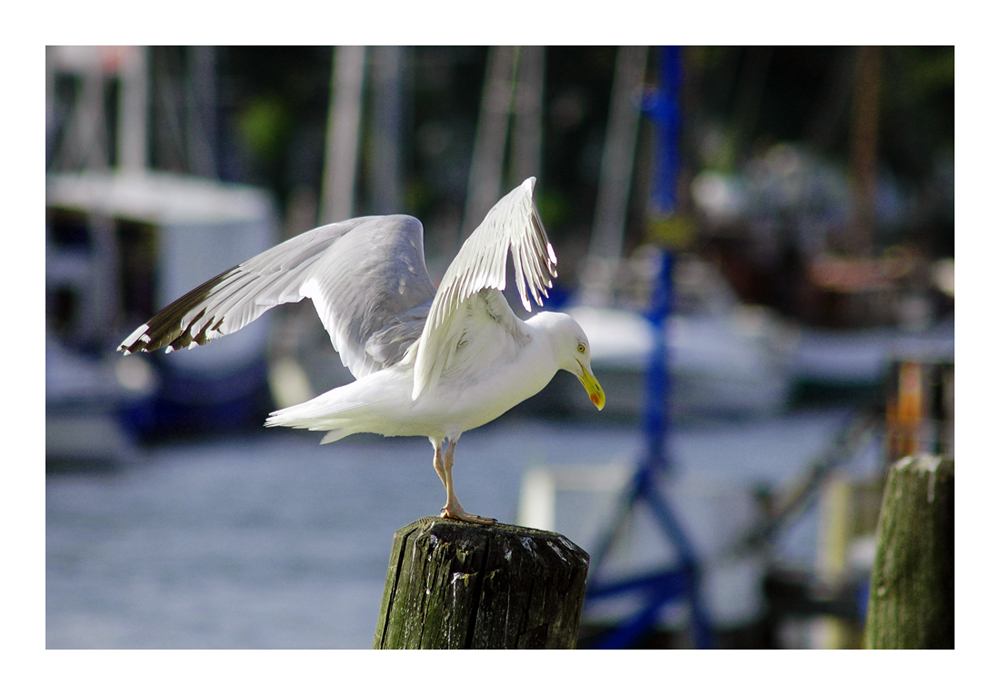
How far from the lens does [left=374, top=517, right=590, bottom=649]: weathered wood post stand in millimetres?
2252

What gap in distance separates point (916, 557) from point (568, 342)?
47.7 inches

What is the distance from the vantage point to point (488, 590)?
225cm

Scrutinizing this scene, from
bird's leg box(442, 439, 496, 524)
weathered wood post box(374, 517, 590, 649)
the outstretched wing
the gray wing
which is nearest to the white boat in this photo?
the gray wing

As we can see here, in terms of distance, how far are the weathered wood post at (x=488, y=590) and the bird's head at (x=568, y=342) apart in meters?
0.59

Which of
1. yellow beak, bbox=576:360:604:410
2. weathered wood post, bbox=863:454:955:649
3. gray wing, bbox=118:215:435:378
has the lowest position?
weathered wood post, bbox=863:454:955:649

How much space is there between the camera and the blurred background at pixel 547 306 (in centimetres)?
765

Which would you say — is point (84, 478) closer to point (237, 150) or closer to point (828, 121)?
point (237, 150)

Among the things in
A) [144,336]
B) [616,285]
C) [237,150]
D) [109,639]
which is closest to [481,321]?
[144,336]

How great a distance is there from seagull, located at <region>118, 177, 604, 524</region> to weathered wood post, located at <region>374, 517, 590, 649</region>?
0.25 meters

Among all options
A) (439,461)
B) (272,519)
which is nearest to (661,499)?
(439,461)

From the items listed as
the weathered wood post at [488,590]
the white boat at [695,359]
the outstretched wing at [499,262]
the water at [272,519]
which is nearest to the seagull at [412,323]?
the outstretched wing at [499,262]

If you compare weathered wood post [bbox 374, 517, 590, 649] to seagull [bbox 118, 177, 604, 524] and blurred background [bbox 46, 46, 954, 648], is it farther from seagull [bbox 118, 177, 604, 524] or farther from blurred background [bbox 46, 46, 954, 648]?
blurred background [bbox 46, 46, 954, 648]

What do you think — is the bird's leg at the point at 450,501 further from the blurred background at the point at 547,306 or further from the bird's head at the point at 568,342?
the blurred background at the point at 547,306

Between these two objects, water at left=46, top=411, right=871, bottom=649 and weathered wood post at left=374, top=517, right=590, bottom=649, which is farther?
water at left=46, top=411, right=871, bottom=649
